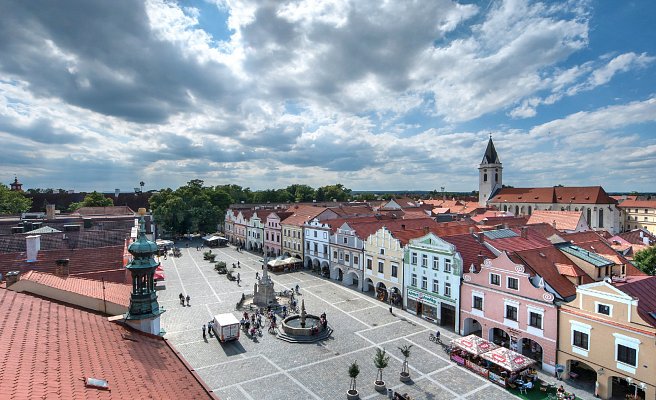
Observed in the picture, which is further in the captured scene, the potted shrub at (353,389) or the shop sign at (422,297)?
the shop sign at (422,297)

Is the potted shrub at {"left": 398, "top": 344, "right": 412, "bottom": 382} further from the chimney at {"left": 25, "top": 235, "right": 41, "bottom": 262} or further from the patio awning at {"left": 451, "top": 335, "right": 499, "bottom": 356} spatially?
the chimney at {"left": 25, "top": 235, "right": 41, "bottom": 262}

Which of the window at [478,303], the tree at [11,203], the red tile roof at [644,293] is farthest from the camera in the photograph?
the tree at [11,203]

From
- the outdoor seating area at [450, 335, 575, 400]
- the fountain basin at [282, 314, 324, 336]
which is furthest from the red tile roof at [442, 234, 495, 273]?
the fountain basin at [282, 314, 324, 336]

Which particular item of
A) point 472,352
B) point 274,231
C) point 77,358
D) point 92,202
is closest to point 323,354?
point 472,352

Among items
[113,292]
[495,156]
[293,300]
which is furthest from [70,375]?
[495,156]

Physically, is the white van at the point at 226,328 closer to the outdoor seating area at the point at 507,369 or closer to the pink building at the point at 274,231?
the outdoor seating area at the point at 507,369

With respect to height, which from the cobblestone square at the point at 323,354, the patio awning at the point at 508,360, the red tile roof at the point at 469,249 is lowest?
the cobblestone square at the point at 323,354

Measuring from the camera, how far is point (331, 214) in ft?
191

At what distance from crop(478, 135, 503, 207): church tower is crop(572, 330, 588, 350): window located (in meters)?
102

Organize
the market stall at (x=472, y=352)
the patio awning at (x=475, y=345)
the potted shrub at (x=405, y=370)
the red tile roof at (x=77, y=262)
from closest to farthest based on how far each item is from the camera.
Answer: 1. the potted shrub at (x=405, y=370)
2. the red tile roof at (x=77, y=262)
3. the market stall at (x=472, y=352)
4. the patio awning at (x=475, y=345)

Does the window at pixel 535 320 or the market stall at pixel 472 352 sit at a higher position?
the window at pixel 535 320

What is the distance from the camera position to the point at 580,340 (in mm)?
22812

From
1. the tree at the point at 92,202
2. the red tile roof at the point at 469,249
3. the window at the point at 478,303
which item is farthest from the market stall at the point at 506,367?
the tree at the point at 92,202

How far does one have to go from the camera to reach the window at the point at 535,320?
82.4 feet
